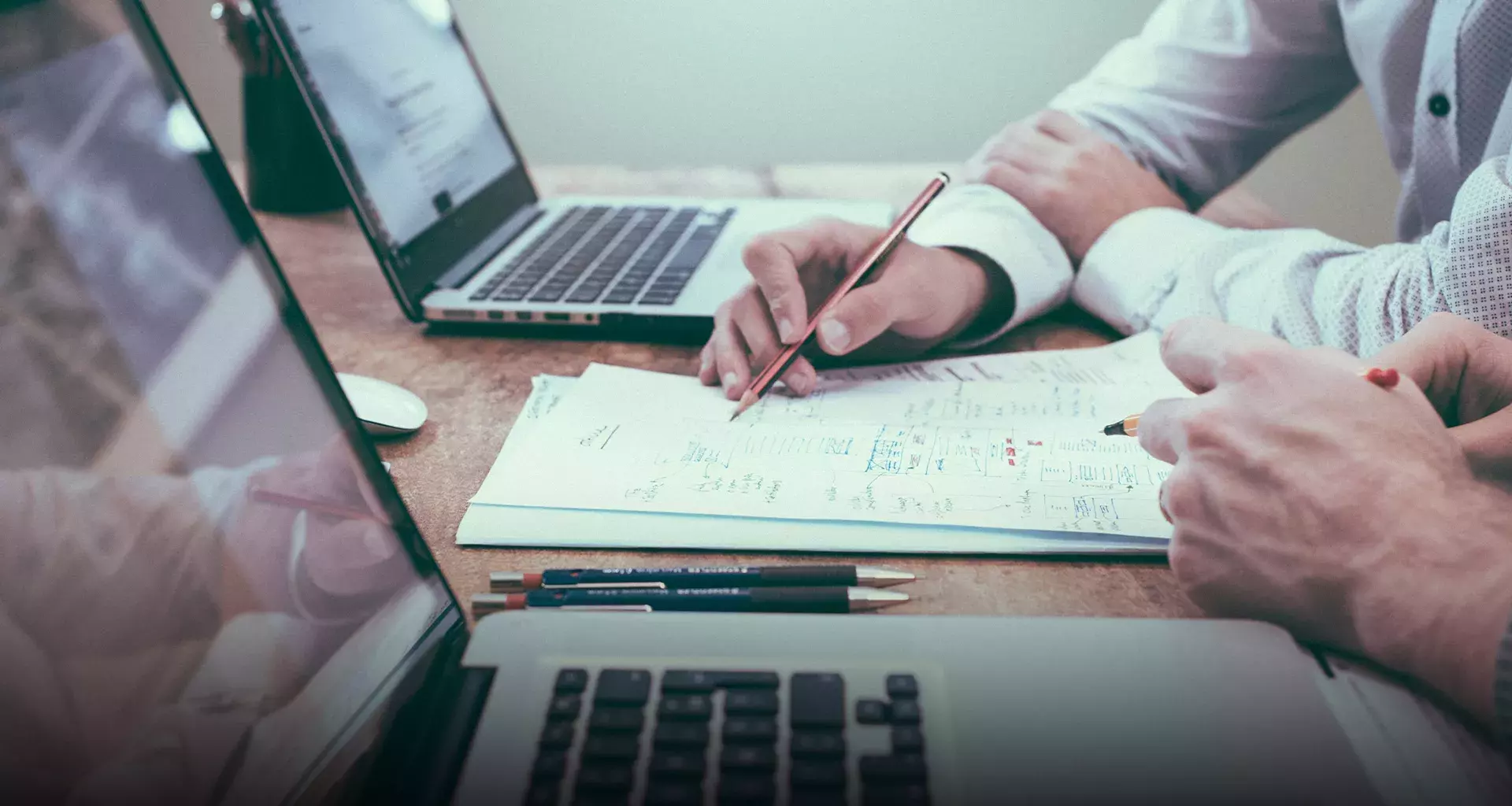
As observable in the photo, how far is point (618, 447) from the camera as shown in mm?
515

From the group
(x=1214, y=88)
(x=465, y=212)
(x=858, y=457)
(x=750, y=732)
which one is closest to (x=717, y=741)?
(x=750, y=732)

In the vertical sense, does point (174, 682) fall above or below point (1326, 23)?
above

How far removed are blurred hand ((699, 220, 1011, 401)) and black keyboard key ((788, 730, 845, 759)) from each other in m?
0.31

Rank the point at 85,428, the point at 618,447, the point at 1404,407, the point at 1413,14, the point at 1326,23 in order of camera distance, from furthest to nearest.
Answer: the point at 1326,23, the point at 1413,14, the point at 618,447, the point at 1404,407, the point at 85,428

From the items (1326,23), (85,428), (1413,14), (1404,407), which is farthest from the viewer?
(1326,23)

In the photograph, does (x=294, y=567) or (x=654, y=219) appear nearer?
(x=294, y=567)

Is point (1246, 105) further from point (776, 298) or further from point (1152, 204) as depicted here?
point (776, 298)

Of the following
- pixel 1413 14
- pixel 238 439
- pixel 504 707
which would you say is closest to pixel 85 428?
pixel 238 439

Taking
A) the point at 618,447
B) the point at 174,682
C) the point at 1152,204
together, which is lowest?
the point at 1152,204

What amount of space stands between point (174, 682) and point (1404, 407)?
45cm

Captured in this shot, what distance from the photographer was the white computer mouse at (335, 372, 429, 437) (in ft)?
1.77

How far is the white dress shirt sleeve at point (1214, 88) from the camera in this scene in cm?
86

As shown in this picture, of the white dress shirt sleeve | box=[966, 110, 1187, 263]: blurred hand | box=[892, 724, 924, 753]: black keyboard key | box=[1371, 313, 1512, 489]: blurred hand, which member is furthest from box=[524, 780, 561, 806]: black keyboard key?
the white dress shirt sleeve

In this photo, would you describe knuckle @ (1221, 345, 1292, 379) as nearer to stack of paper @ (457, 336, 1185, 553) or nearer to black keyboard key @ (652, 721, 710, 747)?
stack of paper @ (457, 336, 1185, 553)
